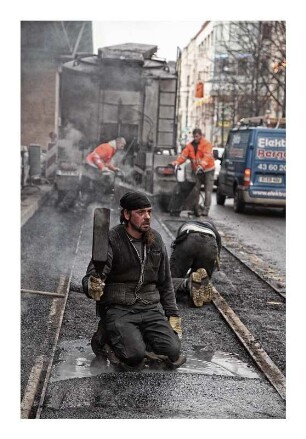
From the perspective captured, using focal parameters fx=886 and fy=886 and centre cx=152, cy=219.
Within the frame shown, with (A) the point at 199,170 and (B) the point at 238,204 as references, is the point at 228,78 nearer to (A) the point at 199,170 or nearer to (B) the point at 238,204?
(B) the point at 238,204

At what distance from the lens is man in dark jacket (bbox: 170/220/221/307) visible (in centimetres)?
771

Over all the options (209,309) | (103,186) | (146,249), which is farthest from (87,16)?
(103,186)

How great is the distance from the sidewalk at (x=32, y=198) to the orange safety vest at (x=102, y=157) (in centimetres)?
148

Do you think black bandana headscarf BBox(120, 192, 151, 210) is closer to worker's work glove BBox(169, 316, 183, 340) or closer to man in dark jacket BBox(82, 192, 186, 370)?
man in dark jacket BBox(82, 192, 186, 370)

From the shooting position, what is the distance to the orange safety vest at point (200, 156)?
15.1 metres

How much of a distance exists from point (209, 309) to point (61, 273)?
6.92 ft

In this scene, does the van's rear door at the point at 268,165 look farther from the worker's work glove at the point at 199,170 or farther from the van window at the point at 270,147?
the worker's work glove at the point at 199,170

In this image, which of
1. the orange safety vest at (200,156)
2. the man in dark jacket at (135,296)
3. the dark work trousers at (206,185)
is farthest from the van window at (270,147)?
the man in dark jacket at (135,296)

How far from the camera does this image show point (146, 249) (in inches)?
216

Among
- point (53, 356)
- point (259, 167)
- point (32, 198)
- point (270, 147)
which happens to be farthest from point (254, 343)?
point (270, 147)

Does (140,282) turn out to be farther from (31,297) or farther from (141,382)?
(31,297)

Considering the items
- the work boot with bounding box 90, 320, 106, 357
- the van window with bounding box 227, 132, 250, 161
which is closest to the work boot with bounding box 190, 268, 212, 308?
the work boot with bounding box 90, 320, 106, 357

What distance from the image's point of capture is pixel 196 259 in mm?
7934
